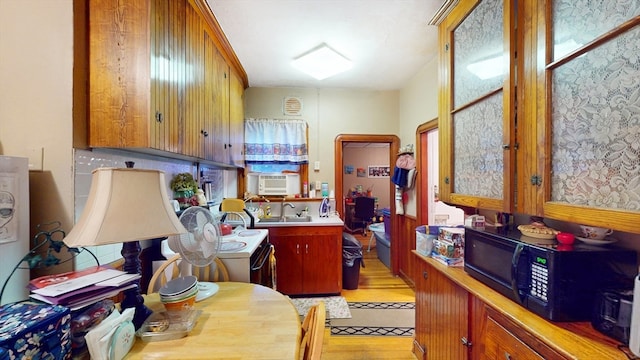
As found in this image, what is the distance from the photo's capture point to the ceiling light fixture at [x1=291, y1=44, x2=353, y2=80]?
8.52ft

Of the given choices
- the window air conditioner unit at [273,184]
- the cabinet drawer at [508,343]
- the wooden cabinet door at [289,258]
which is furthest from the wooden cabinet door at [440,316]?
the window air conditioner unit at [273,184]

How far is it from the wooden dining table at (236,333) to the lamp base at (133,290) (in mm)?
98

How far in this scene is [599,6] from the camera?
3.06 feet

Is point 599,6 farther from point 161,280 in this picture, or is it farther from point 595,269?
point 161,280

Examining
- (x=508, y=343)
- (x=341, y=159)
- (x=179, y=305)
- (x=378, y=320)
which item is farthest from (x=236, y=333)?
(x=341, y=159)

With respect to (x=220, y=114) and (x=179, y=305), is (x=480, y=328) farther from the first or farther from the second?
(x=220, y=114)

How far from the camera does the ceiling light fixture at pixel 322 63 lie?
2.60 meters

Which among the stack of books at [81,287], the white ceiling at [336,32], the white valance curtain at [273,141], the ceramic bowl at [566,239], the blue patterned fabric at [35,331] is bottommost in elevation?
the blue patterned fabric at [35,331]

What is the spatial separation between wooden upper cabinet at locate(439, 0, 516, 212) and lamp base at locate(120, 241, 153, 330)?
1676mm

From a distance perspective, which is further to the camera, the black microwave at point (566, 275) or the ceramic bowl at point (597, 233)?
the ceramic bowl at point (597, 233)

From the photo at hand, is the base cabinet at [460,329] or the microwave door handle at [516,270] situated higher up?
the microwave door handle at [516,270]

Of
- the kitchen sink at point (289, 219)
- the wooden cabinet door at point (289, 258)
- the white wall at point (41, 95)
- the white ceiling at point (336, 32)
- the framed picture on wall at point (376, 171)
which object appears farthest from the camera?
the framed picture on wall at point (376, 171)

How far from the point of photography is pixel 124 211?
914 mm

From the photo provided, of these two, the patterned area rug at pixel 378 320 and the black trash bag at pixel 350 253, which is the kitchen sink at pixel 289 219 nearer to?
the black trash bag at pixel 350 253
